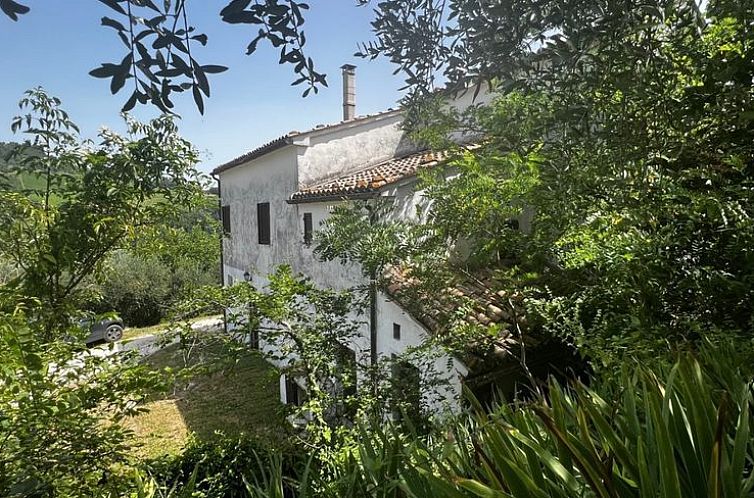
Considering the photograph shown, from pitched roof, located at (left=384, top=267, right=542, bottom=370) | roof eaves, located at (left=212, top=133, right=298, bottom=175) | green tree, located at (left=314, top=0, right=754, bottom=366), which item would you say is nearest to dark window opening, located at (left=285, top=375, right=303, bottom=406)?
pitched roof, located at (left=384, top=267, right=542, bottom=370)

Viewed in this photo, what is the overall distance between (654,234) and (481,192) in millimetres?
1835

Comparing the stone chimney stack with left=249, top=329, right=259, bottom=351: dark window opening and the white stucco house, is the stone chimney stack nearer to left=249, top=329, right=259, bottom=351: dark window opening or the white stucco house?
the white stucco house

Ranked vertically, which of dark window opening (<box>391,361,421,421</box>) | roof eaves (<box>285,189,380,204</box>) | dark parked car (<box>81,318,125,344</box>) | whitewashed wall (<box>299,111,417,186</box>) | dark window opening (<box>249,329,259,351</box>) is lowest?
dark parked car (<box>81,318,125,344</box>)

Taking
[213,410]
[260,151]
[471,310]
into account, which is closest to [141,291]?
[213,410]

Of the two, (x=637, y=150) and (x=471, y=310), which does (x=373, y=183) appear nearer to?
(x=471, y=310)

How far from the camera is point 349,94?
12336mm

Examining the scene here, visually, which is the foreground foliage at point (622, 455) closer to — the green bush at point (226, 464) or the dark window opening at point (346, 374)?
the dark window opening at point (346, 374)

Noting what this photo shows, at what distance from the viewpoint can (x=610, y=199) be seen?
3.23 metres

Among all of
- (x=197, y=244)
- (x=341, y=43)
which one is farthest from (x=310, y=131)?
(x=341, y=43)

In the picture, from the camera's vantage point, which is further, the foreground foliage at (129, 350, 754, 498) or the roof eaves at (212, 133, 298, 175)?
the roof eaves at (212, 133, 298, 175)

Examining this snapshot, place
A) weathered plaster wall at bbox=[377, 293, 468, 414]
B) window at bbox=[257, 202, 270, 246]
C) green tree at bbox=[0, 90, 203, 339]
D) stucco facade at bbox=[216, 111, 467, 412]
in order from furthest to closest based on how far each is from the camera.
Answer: window at bbox=[257, 202, 270, 246]
stucco facade at bbox=[216, 111, 467, 412]
weathered plaster wall at bbox=[377, 293, 468, 414]
green tree at bbox=[0, 90, 203, 339]

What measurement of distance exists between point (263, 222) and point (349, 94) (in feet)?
14.9

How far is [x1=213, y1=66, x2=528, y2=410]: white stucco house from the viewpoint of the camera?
23.6 ft

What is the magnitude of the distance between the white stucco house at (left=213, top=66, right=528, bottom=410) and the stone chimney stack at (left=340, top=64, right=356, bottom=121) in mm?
29
